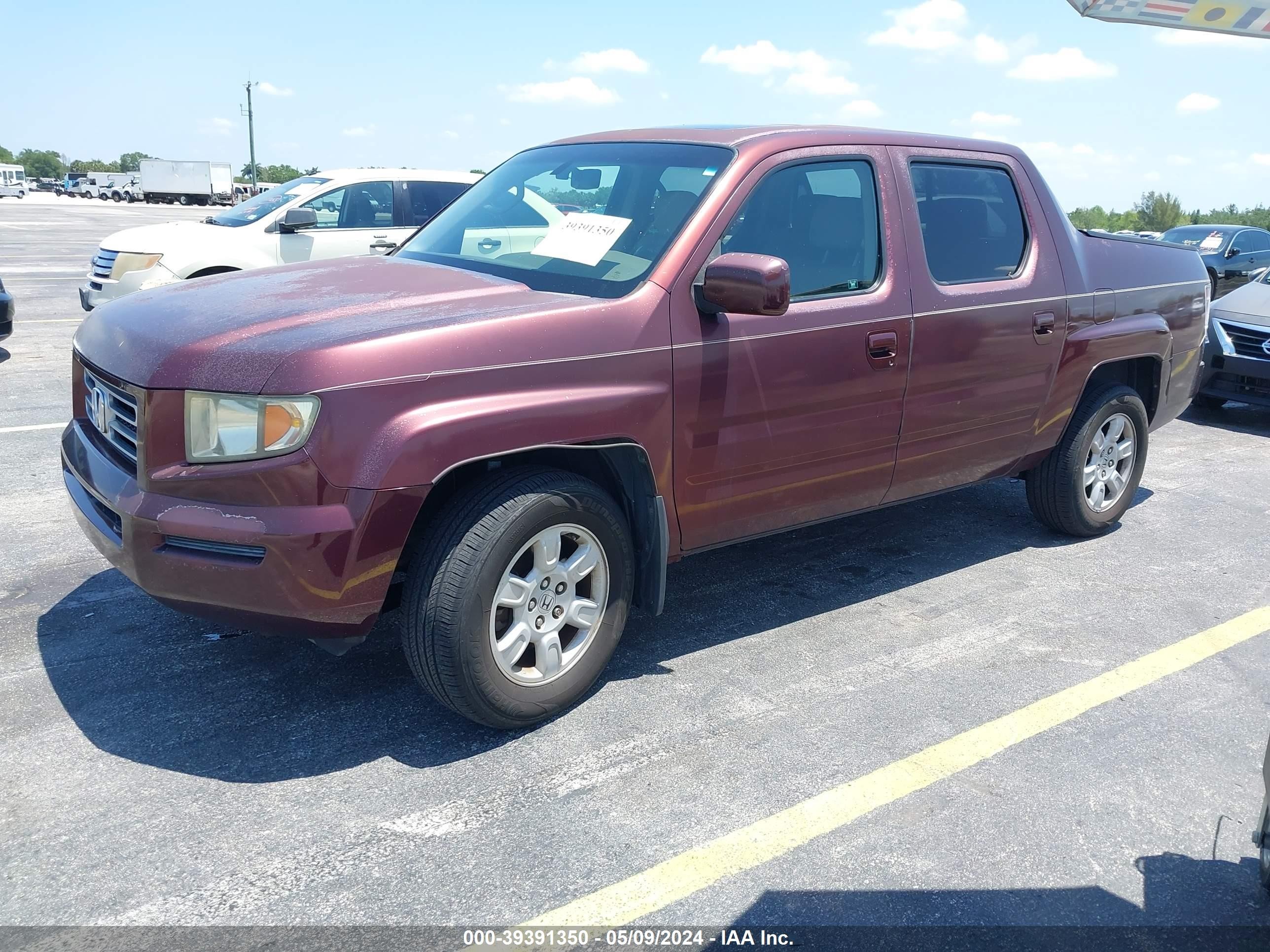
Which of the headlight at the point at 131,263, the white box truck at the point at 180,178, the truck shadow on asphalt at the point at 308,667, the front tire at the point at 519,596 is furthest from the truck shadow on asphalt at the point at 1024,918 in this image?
the white box truck at the point at 180,178

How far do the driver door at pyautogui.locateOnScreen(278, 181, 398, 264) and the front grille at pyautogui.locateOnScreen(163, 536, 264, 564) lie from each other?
771cm

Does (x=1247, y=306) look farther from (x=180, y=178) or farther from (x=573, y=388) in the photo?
(x=180, y=178)

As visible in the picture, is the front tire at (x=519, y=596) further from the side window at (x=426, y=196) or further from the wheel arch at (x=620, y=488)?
the side window at (x=426, y=196)

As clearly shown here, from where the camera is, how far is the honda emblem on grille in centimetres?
338

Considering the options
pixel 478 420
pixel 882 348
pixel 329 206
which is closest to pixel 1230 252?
pixel 329 206

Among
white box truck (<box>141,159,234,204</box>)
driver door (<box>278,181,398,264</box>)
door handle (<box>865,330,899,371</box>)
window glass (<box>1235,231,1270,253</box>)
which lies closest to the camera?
door handle (<box>865,330,899,371</box>)

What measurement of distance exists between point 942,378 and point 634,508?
157 centimetres

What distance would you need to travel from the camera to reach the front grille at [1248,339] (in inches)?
335

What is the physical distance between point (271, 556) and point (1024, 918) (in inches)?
85.8

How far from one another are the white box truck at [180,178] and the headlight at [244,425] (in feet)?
255

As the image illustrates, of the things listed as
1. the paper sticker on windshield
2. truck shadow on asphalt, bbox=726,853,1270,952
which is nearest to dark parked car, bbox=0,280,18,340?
the paper sticker on windshield

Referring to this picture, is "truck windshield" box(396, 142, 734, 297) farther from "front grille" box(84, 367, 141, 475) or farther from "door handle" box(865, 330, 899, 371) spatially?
"front grille" box(84, 367, 141, 475)

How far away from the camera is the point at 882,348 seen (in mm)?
4121

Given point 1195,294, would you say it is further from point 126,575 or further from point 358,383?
point 126,575
